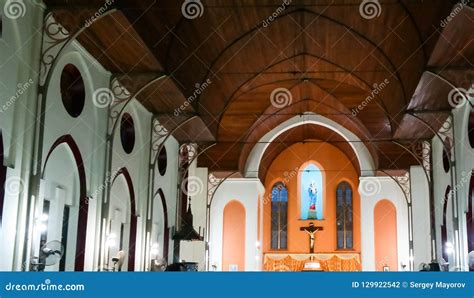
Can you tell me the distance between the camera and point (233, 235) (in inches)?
Result: 1411

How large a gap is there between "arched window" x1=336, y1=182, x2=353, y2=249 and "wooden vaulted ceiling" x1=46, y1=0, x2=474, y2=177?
1266 centimetres

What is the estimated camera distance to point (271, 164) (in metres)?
42.0

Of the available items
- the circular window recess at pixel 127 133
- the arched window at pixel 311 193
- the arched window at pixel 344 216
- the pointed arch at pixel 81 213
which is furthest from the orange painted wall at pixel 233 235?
the pointed arch at pixel 81 213

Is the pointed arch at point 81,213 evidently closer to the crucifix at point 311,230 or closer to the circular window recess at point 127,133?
the circular window recess at point 127,133

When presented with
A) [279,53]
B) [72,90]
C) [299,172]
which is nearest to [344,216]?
[299,172]

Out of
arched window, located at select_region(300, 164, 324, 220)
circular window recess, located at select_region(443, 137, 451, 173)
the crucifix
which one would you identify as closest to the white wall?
circular window recess, located at select_region(443, 137, 451, 173)

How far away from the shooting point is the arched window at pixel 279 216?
1628 inches

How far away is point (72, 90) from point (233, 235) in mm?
21059

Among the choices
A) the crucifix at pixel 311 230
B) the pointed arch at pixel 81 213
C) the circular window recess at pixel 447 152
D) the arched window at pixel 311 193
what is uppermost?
the arched window at pixel 311 193

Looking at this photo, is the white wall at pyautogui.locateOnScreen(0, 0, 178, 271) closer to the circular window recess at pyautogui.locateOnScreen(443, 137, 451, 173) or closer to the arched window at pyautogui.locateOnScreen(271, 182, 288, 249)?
the circular window recess at pyautogui.locateOnScreen(443, 137, 451, 173)

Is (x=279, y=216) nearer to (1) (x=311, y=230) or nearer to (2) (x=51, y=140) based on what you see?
(1) (x=311, y=230)

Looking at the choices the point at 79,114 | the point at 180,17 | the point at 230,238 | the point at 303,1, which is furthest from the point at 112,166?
the point at 230,238

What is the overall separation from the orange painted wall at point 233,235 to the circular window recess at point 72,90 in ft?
66.1

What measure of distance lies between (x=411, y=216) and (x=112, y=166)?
1648 centimetres
